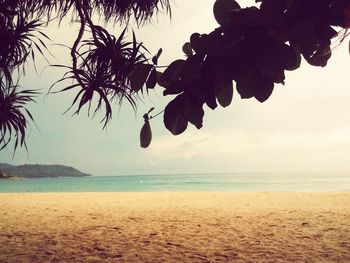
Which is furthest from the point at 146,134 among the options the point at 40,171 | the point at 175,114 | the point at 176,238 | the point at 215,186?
the point at 40,171

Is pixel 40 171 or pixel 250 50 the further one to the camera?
pixel 40 171

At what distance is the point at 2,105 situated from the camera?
4.40m

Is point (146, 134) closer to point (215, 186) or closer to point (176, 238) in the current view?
point (176, 238)

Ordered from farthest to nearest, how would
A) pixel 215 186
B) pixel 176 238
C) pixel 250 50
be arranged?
pixel 215 186, pixel 176 238, pixel 250 50

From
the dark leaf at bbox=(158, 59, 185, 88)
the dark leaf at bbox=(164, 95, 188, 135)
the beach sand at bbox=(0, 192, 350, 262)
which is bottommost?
the beach sand at bbox=(0, 192, 350, 262)

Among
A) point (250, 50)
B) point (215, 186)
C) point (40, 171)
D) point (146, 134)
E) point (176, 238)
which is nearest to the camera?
point (250, 50)

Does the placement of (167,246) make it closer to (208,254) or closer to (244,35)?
(208,254)

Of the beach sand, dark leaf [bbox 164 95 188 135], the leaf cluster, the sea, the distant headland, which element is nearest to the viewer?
the leaf cluster

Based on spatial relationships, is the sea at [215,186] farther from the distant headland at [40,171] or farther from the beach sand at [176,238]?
the distant headland at [40,171]

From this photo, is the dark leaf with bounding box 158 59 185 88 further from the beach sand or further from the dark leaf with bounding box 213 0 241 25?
the beach sand

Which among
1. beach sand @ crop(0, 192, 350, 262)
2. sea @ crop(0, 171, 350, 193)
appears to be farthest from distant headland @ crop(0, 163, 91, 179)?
beach sand @ crop(0, 192, 350, 262)

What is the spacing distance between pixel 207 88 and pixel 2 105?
4293 mm

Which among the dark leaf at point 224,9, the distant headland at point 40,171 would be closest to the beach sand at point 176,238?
the dark leaf at point 224,9

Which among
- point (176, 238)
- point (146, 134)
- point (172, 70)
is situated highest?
point (172, 70)
